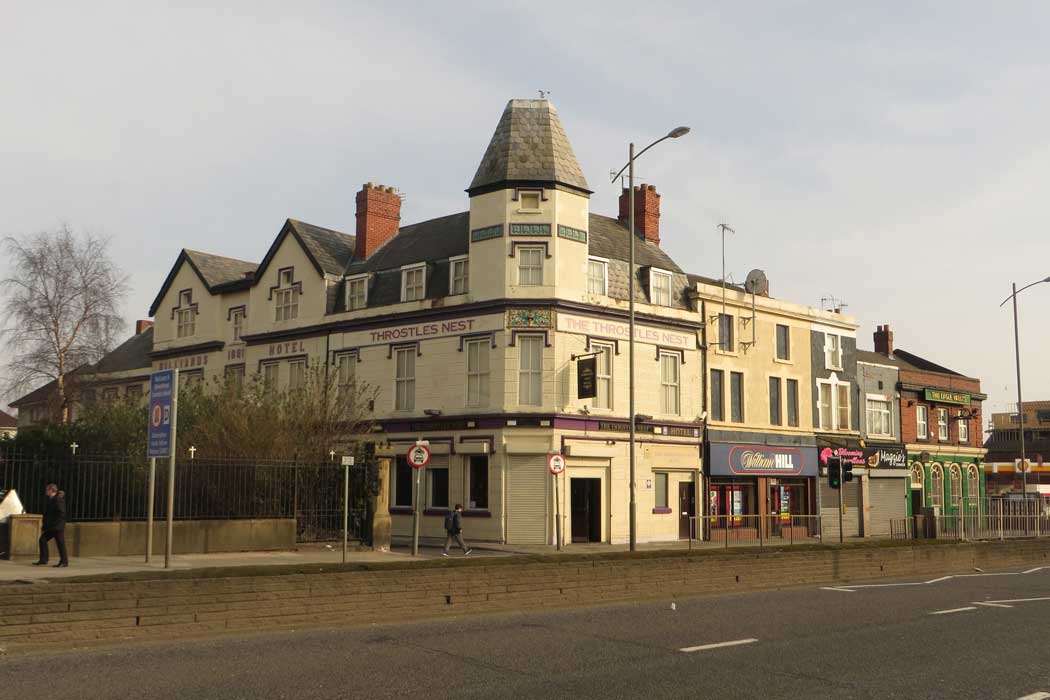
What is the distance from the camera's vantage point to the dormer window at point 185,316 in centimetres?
4572

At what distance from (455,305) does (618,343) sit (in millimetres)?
5906

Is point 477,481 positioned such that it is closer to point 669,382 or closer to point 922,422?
point 669,382

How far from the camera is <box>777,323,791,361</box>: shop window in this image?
42.7 meters

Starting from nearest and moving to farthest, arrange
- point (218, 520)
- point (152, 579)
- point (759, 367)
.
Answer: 1. point (152, 579)
2. point (218, 520)
3. point (759, 367)

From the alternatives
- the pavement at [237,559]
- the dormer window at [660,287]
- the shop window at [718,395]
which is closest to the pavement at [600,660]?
the pavement at [237,559]

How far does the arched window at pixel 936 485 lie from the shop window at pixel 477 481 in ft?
89.8

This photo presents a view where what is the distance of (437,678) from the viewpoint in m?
10.5

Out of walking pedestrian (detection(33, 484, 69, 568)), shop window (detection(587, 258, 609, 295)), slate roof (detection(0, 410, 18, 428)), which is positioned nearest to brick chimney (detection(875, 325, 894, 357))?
shop window (detection(587, 258, 609, 295))

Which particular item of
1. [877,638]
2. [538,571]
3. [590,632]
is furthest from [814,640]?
[538,571]

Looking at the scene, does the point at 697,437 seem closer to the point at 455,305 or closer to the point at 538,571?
the point at 455,305

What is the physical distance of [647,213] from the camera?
4119cm

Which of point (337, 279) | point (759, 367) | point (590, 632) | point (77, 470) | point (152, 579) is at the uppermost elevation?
point (337, 279)

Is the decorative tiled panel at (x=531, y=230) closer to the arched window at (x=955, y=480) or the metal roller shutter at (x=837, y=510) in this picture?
the metal roller shutter at (x=837, y=510)

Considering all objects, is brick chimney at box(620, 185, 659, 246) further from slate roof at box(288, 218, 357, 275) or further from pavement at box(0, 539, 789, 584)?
pavement at box(0, 539, 789, 584)
